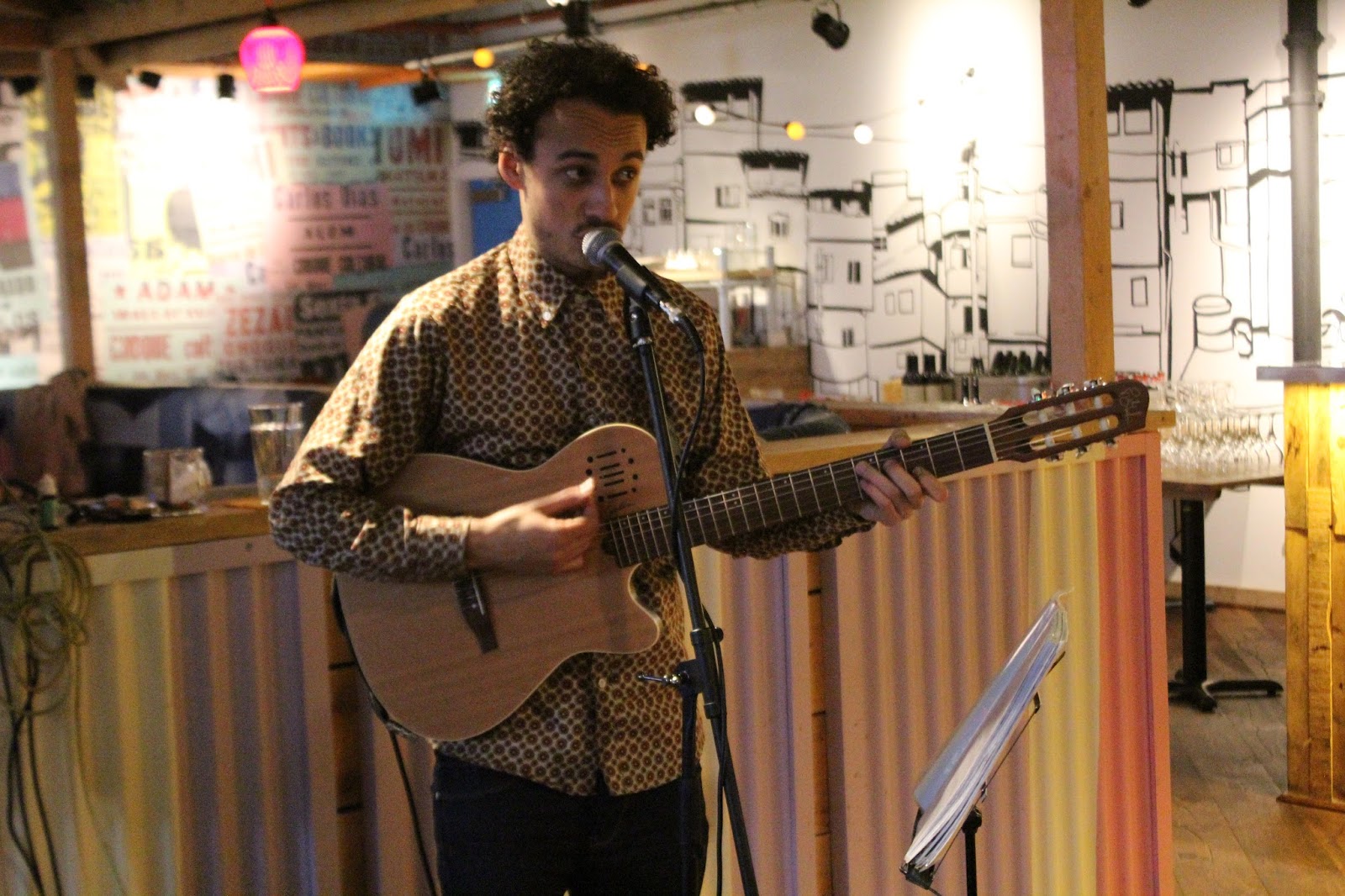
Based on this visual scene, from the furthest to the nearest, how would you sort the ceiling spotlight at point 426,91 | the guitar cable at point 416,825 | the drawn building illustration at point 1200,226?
the ceiling spotlight at point 426,91 < the drawn building illustration at point 1200,226 < the guitar cable at point 416,825

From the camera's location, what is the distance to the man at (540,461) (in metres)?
1.83

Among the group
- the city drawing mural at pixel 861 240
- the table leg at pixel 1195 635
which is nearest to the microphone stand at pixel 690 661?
the table leg at pixel 1195 635

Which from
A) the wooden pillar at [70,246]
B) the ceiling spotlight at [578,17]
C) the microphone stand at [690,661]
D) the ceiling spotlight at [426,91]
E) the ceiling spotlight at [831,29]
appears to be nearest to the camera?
the microphone stand at [690,661]

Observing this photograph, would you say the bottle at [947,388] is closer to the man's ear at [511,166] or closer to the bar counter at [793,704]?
the bar counter at [793,704]

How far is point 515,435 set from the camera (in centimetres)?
192

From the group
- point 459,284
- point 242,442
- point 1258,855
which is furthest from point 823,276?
point 459,284

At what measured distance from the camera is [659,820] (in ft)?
6.29

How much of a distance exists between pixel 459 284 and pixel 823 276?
23.8 ft

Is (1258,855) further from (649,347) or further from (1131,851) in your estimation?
(649,347)

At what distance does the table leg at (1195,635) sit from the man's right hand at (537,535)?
4217 mm

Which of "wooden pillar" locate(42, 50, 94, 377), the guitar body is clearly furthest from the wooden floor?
"wooden pillar" locate(42, 50, 94, 377)

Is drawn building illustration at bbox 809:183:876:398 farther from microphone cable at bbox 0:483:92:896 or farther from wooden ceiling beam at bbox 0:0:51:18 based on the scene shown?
microphone cable at bbox 0:483:92:896

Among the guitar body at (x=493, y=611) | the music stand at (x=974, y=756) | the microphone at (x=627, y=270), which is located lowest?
the music stand at (x=974, y=756)

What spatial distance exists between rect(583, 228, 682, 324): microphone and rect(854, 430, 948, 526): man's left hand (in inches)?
15.2
